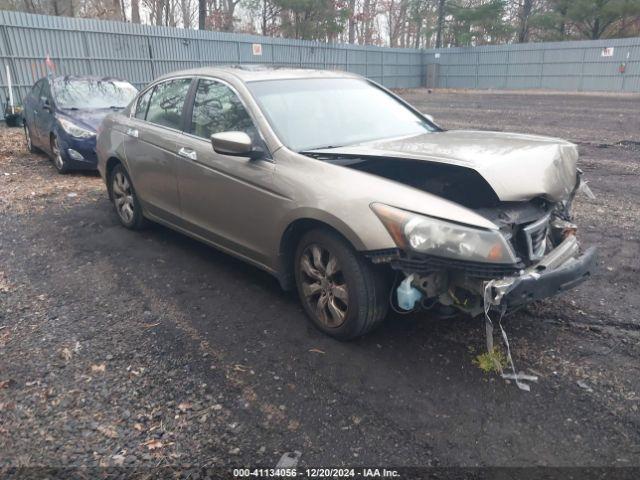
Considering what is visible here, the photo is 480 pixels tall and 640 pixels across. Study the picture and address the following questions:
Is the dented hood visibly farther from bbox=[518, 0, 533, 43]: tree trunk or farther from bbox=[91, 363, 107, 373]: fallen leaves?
bbox=[518, 0, 533, 43]: tree trunk

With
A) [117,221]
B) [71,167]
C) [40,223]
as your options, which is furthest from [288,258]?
[71,167]

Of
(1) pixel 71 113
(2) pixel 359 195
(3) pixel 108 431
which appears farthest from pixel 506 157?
(1) pixel 71 113

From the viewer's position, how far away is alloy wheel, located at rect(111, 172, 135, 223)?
5.62m

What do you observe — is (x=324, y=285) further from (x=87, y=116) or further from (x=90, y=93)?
(x=90, y=93)

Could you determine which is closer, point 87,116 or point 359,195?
point 359,195

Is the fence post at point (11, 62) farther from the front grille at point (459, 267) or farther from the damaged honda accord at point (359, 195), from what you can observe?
the front grille at point (459, 267)

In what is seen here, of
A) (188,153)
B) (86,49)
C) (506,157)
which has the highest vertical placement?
(86,49)

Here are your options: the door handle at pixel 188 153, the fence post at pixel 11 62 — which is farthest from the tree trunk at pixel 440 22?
the door handle at pixel 188 153

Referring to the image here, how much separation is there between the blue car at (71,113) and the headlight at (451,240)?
22.6 feet

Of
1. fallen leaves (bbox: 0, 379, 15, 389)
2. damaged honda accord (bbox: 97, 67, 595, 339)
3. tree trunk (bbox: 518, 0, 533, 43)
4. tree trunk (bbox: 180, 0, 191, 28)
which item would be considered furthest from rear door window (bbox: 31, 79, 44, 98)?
tree trunk (bbox: 518, 0, 533, 43)

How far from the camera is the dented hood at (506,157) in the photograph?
10.1 feet

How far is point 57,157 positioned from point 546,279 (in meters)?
8.28

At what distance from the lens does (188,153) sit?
4422 millimetres

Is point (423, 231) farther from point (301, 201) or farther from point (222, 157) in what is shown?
point (222, 157)
